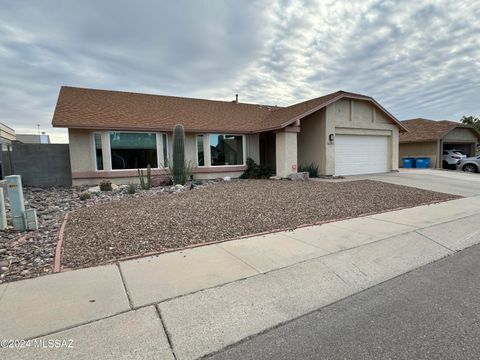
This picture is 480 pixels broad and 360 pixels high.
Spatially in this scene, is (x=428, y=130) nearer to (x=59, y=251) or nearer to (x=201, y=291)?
(x=201, y=291)

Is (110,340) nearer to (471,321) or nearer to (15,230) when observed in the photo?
(471,321)

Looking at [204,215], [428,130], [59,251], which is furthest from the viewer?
[428,130]

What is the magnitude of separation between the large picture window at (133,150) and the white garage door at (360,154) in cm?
1030

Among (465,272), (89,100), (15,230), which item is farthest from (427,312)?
(89,100)

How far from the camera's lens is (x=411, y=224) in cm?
666

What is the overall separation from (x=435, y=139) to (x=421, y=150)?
1883 millimetres

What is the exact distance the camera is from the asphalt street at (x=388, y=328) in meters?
2.54

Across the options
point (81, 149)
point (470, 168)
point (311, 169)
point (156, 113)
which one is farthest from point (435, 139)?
point (81, 149)

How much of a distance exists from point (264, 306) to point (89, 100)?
15244 mm

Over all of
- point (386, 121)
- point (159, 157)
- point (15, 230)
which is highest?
point (386, 121)

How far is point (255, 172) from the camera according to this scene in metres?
16.1

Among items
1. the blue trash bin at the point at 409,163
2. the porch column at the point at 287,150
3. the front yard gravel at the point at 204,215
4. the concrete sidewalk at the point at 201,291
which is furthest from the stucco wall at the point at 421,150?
the concrete sidewalk at the point at 201,291

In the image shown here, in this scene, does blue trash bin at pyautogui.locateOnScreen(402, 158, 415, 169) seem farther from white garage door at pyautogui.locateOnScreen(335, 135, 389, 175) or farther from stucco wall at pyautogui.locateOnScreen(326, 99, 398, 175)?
white garage door at pyautogui.locateOnScreen(335, 135, 389, 175)

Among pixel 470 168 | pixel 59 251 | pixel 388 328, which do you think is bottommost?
pixel 388 328
